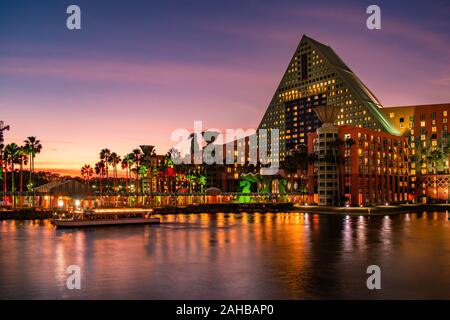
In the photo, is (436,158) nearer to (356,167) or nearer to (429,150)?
(429,150)

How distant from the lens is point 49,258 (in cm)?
3466

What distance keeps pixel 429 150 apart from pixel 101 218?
6205 inches

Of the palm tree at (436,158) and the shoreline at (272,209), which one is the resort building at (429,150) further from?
the shoreline at (272,209)

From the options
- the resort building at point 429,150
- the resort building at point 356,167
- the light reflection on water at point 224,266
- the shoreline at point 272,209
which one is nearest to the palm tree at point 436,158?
the resort building at point 429,150

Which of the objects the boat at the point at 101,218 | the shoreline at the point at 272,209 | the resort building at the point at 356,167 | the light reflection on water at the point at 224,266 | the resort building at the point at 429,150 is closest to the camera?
the light reflection on water at the point at 224,266

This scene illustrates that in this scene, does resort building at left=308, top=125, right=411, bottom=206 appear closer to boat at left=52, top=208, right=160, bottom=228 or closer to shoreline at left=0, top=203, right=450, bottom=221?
shoreline at left=0, top=203, right=450, bottom=221

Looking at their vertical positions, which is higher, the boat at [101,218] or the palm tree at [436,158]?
the palm tree at [436,158]

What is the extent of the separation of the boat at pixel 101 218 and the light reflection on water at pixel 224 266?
527 inches

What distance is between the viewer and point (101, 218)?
2717 inches

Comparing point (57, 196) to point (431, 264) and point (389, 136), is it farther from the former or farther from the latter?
point (389, 136)

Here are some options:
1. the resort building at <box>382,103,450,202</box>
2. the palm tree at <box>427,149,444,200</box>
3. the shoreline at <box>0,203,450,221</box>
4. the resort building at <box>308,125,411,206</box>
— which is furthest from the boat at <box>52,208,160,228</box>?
the palm tree at <box>427,149,444,200</box>

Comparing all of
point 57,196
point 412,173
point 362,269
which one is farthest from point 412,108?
point 362,269

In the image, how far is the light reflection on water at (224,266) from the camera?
2303 cm
